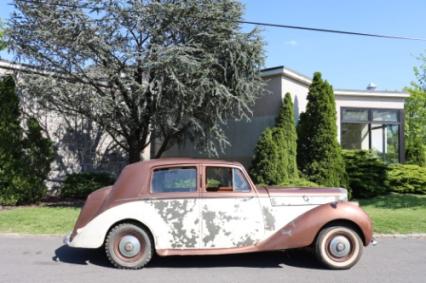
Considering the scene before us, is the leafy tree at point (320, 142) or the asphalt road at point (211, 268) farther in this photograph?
the leafy tree at point (320, 142)

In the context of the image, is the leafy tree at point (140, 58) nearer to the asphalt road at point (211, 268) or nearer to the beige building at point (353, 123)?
the beige building at point (353, 123)

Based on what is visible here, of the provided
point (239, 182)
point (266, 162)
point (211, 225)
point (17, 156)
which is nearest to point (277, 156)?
point (266, 162)

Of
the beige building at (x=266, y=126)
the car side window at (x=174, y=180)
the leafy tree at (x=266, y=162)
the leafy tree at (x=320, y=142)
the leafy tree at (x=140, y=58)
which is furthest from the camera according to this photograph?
the beige building at (x=266, y=126)

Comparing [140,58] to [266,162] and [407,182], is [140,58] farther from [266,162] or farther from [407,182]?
[407,182]

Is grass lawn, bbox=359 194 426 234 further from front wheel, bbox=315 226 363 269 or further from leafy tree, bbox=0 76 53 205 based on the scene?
leafy tree, bbox=0 76 53 205

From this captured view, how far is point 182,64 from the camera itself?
40.4 ft

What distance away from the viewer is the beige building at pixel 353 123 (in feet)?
55.8

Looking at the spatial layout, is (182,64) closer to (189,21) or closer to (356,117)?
(189,21)

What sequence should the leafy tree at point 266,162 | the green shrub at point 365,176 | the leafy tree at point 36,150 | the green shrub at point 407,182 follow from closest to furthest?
the leafy tree at point 266,162
the leafy tree at point 36,150
the green shrub at point 365,176
the green shrub at point 407,182

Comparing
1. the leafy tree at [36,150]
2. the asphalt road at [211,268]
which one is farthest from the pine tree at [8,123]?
the asphalt road at [211,268]

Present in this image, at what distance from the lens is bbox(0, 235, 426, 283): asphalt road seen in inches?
253

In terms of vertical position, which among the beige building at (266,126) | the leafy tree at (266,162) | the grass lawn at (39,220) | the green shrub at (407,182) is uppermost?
the beige building at (266,126)

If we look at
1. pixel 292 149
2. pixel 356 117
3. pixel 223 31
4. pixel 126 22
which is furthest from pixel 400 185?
pixel 126 22

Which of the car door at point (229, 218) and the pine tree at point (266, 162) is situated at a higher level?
the pine tree at point (266, 162)
